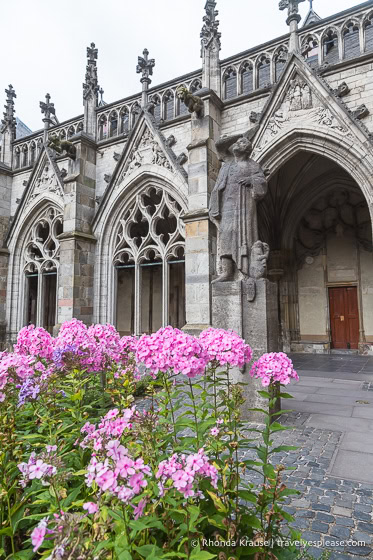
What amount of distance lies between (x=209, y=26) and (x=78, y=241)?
6526 mm

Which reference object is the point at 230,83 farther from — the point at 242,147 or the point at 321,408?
the point at 321,408

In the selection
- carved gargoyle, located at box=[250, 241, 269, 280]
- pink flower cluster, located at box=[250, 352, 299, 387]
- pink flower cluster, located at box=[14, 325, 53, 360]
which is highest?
carved gargoyle, located at box=[250, 241, 269, 280]

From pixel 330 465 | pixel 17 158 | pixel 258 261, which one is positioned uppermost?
pixel 17 158

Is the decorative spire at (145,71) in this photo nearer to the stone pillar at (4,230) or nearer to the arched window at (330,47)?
the arched window at (330,47)

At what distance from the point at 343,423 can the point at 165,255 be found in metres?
6.08

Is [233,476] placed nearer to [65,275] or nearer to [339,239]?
[65,275]

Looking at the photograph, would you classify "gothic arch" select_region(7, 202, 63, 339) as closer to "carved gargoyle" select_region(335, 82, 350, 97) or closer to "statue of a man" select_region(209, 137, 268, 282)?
"statue of a man" select_region(209, 137, 268, 282)

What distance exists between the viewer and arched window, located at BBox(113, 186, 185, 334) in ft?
29.1

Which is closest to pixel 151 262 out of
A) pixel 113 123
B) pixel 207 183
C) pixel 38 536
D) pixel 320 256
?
pixel 113 123

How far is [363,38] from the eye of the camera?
7.33 m

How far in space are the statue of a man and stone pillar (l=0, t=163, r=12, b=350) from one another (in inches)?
377

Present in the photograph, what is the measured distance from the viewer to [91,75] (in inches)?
411

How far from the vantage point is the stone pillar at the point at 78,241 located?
29.8 ft

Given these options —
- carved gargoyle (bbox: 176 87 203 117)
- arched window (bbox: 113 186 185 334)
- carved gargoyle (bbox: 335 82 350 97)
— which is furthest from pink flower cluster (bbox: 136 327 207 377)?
carved gargoyle (bbox: 335 82 350 97)
